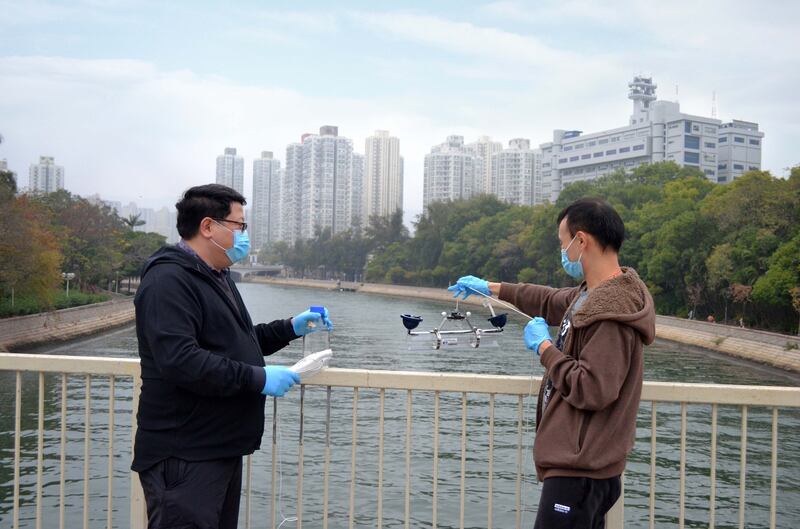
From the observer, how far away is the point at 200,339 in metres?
2.26

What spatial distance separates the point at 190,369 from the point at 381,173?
12264cm

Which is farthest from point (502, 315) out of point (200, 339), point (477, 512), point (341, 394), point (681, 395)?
point (341, 394)

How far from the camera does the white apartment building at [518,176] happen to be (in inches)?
4222

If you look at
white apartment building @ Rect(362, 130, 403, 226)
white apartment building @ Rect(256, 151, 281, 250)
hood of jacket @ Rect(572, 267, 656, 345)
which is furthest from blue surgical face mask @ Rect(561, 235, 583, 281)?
white apartment building @ Rect(256, 151, 281, 250)

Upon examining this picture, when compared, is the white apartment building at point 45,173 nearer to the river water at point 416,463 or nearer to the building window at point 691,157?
the building window at point 691,157

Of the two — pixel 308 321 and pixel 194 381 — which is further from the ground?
pixel 308 321

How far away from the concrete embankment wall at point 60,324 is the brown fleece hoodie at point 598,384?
24.4 metres

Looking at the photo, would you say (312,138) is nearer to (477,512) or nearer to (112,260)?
(112,260)

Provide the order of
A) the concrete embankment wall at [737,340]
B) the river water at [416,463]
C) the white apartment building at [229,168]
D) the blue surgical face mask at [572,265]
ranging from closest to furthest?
the blue surgical face mask at [572,265], the river water at [416,463], the concrete embankment wall at [737,340], the white apartment building at [229,168]

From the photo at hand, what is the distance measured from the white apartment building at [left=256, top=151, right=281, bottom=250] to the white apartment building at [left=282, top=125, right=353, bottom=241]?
2053 centimetres

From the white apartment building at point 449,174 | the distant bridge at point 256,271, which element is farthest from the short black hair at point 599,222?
the white apartment building at point 449,174

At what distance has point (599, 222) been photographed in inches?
90.0

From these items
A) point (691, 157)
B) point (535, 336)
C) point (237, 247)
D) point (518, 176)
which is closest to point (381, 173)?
point (518, 176)

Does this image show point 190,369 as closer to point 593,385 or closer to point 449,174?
point 593,385
